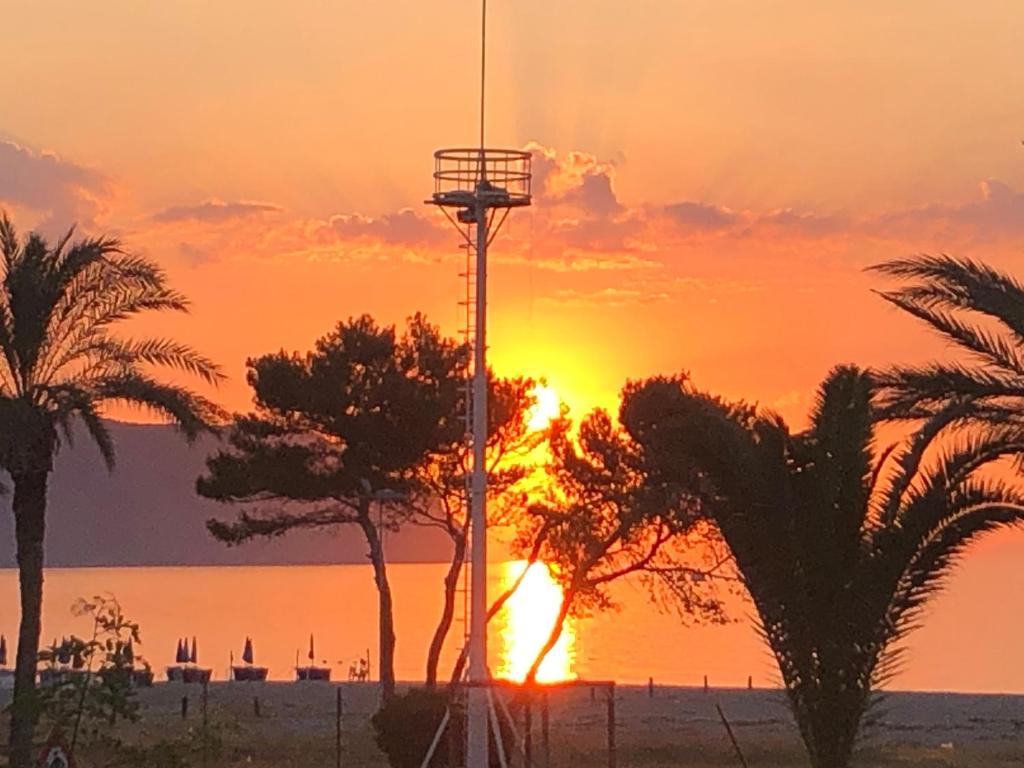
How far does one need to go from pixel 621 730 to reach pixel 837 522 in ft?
90.7

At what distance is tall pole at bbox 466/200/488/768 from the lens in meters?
26.8

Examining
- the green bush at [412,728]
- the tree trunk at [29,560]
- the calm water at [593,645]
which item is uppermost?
the calm water at [593,645]

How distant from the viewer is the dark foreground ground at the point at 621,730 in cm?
3323

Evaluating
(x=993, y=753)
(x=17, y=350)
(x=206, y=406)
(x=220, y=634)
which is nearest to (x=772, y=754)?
(x=993, y=753)

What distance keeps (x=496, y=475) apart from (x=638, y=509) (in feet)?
20.1

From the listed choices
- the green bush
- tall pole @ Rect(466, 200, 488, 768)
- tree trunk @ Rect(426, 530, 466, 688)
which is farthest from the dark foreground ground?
tall pole @ Rect(466, 200, 488, 768)

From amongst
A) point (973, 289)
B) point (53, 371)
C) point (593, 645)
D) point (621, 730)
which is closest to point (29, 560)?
point (53, 371)

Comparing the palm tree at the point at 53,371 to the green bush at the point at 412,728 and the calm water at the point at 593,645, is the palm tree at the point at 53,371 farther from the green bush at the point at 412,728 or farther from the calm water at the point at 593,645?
the calm water at the point at 593,645

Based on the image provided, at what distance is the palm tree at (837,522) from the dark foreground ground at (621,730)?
550 cm

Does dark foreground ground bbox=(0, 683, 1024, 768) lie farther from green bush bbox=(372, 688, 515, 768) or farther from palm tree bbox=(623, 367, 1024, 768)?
palm tree bbox=(623, 367, 1024, 768)

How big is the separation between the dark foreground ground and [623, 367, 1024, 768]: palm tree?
5.50 meters

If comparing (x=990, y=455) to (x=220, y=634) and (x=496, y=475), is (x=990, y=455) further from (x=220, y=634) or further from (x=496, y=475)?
(x=220, y=634)

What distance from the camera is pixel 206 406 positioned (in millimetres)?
25297

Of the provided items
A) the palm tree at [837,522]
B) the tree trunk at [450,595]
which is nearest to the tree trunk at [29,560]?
the palm tree at [837,522]
